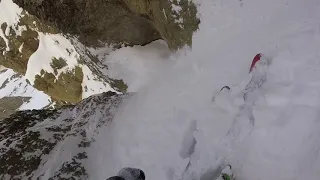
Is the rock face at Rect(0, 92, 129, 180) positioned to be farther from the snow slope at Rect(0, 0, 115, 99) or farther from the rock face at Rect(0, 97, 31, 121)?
the rock face at Rect(0, 97, 31, 121)

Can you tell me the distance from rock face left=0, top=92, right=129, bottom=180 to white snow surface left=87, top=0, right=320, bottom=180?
249 millimetres

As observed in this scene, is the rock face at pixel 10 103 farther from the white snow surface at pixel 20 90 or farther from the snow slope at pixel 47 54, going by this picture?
the snow slope at pixel 47 54

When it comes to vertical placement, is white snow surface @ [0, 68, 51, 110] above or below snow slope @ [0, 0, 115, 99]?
below

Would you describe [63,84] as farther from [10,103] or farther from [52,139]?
[10,103]

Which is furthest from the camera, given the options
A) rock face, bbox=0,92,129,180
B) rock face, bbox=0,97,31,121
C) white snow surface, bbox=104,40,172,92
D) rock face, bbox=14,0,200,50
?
rock face, bbox=0,97,31,121

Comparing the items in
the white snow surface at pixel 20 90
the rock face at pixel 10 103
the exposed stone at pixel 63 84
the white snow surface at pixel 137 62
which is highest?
the white snow surface at pixel 137 62

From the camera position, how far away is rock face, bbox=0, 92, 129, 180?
5805mm

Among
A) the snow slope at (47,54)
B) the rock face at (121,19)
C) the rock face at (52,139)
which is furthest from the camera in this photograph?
the snow slope at (47,54)

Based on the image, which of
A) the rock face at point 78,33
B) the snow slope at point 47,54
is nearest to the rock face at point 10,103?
the rock face at point 78,33

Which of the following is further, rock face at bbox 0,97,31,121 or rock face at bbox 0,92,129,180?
rock face at bbox 0,97,31,121

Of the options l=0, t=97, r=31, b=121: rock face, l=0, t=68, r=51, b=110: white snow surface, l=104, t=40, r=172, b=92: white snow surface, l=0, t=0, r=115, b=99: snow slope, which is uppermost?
l=104, t=40, r=172, b=92: white snow surface

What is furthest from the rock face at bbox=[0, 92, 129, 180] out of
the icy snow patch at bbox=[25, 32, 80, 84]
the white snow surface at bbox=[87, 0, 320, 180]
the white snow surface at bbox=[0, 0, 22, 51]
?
the white snow surface at bbox=[0, 0, 22, 51]

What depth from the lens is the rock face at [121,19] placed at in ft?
23.9

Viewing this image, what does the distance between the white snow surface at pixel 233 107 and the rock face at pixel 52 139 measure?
9.8 inches
